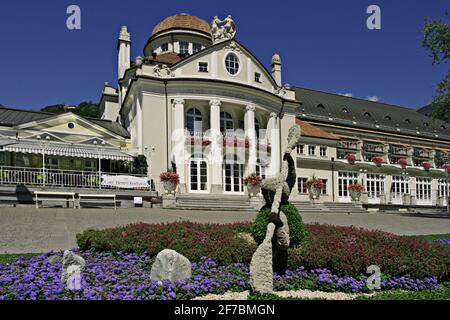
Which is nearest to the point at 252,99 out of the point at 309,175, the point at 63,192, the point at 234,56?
the point at 234,56

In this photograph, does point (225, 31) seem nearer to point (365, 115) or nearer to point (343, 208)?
point (343, 208)

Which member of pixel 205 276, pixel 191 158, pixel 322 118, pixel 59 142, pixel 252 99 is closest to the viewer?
pixel 205 276

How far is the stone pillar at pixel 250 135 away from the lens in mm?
30961

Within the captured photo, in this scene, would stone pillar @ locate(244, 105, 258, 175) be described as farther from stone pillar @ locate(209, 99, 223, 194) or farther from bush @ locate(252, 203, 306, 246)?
bush @ locate(252, 203, 306, 246)

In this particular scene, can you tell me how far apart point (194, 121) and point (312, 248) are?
76.4ft

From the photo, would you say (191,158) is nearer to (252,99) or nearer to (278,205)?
(252,99)

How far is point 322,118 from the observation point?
4850cm

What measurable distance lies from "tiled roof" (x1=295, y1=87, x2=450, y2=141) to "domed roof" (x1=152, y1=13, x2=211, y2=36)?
14.6 metres

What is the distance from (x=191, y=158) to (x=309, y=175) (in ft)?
45.8

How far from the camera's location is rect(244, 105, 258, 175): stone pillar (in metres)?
31.0

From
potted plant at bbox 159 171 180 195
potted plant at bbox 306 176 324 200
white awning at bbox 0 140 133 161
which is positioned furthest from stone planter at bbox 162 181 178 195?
potted plant at bbox 306 176 324 200

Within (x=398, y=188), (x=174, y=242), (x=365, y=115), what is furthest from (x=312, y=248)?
(x=365, y=115)

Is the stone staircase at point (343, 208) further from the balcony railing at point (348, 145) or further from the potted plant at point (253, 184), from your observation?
the balcony railing at point (348, 145)

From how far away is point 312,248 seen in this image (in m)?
8.86
